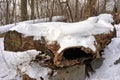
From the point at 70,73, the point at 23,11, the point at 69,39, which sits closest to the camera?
the point at 69,39

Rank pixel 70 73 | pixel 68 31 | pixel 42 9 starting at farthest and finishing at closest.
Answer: pixel 42 9 < pixel 70 73 < pixel 68 31

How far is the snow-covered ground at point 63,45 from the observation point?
15.6 ft

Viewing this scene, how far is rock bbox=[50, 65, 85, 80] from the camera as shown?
4938 millimetres

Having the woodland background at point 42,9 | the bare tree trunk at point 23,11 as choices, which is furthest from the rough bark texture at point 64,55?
the bare tree trunk at point 23,11

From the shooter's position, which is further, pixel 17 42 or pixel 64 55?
A: pixel 17 42

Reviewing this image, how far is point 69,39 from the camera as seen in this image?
15.2ft

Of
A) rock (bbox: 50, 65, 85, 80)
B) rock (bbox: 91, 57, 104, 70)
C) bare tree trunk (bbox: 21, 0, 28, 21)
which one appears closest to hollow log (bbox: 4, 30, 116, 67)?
rock (bbox: 50, 65, 85, 80)

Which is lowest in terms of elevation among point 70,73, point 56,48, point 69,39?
point 70,73

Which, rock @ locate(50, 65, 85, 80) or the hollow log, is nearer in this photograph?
the hollow log

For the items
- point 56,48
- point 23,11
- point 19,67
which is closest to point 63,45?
point 56,48

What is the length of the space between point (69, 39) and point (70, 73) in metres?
0.66

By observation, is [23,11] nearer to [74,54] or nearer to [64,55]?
[74,54]

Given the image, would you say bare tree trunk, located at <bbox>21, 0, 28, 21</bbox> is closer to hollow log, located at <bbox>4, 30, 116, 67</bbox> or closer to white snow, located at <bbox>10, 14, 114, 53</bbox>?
white snow, located at <bbox>10, 14, 114, 53</bbox>

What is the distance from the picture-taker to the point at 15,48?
496 centimetres
